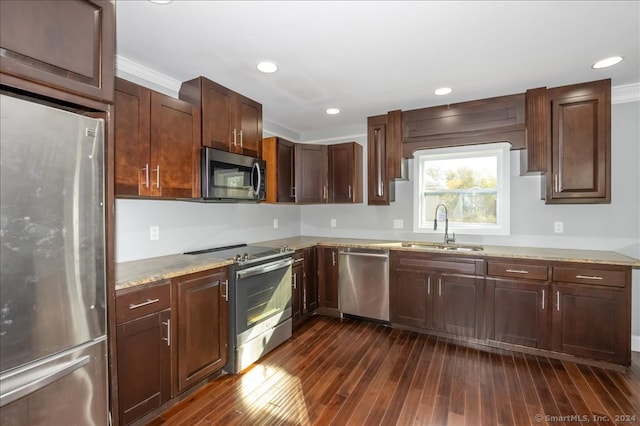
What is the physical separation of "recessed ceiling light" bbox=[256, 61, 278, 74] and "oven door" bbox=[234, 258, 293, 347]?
1650 mm

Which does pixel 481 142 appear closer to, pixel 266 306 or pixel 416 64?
pixel 416 64

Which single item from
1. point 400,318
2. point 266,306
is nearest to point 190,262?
point 266,306

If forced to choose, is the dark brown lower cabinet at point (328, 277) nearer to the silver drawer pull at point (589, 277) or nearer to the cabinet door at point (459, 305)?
the cabinet door at point (459, 305)

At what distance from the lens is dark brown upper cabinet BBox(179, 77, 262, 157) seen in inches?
99.0

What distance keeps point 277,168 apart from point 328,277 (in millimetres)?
1488

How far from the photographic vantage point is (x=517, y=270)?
278 cm

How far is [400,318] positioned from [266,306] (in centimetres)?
153

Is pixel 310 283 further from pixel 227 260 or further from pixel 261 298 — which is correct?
pixel 227 260

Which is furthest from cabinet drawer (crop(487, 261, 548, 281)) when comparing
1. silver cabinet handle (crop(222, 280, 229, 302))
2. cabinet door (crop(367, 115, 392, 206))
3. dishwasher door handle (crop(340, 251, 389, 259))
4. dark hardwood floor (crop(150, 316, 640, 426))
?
silver cabinet handle (crop(222, 280, 229, 302))

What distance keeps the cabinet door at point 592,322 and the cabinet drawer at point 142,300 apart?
3183mm

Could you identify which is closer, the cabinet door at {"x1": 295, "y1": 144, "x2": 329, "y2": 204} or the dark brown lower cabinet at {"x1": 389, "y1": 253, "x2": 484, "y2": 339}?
the dark brown lower cabinet at {"x1": 389, "y1": 253, "x2": 484, "y2": 339}

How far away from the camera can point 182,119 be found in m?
2.34

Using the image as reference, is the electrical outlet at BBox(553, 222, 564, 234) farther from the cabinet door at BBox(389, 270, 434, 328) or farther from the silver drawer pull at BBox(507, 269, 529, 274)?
the cabinet door at BBox(389, 270, 434, 328)

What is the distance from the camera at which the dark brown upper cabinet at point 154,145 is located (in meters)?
1.96
